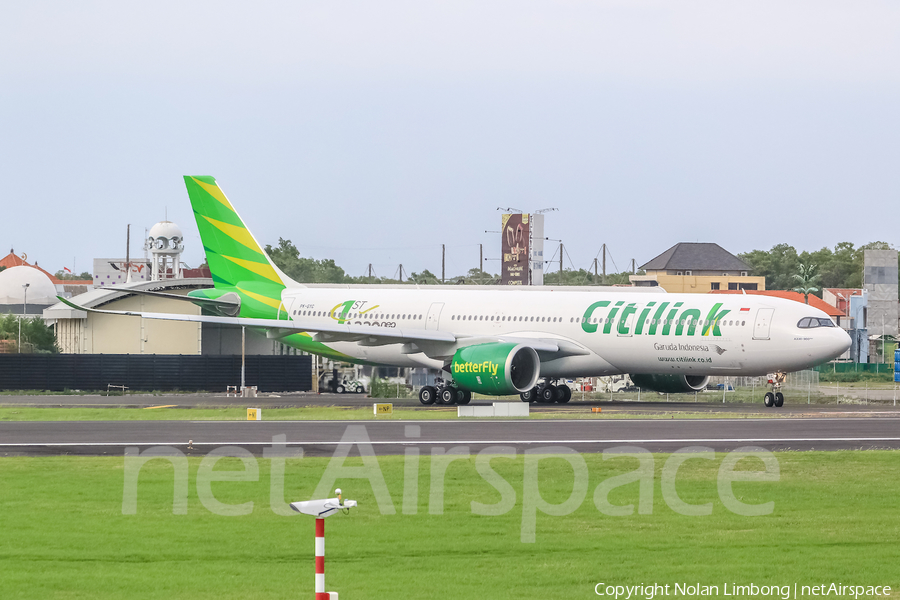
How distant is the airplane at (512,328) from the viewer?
3612 centimetres

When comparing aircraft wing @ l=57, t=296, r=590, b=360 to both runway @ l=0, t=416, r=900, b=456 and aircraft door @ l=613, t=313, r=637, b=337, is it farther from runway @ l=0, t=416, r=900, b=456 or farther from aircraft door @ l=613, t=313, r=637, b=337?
runway @ l=0, t=416, r=900, b=456

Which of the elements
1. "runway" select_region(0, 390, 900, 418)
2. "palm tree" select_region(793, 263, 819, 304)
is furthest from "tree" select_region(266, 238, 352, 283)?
"palm tree" select_region(793, 263, 819, 304)

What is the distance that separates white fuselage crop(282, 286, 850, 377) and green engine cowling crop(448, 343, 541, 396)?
4.14ft

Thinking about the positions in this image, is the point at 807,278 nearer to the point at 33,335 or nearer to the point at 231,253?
the point at 33,335

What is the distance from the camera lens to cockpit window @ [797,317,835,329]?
3553cm

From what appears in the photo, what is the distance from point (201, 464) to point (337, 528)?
651 cm

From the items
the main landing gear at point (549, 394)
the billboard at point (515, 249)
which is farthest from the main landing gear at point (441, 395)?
the billboard at point (515, 249)

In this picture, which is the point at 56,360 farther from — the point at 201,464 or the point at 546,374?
the point at 201,464

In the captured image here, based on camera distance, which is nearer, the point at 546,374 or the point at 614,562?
the point at 614,562

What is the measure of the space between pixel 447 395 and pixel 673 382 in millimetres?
8215

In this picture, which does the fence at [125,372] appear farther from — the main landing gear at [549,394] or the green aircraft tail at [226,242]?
the main landing gear at [549,394]

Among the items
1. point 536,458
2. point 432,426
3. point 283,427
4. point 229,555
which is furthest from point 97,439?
point 229,555

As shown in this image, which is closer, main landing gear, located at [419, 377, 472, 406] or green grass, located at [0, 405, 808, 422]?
green grass, located at [0, 405, 808, 422]

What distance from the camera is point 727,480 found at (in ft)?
60.0
